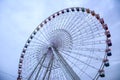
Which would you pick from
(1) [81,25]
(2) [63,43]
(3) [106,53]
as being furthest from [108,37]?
(2) [63,43]

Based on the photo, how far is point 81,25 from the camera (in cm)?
2936

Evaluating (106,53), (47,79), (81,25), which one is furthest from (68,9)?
(47,79)

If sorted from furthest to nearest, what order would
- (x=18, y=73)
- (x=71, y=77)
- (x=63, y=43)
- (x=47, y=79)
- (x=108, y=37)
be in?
(x=18, y=73)
(x=63, y=43)
(x=108, y=37)
(x=47, y=79)
(x=71, y=77)

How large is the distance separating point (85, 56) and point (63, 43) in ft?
14.3

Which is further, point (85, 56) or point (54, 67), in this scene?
point (54, 67)

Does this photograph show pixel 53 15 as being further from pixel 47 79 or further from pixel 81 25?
pixel 47 79

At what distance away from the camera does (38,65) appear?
2988 centimetres

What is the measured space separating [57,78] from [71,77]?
5.92m

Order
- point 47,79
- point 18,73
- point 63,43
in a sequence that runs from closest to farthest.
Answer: point 47,79, point 63,43, point 18,73

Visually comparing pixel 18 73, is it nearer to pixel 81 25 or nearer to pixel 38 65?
pixel 38 65

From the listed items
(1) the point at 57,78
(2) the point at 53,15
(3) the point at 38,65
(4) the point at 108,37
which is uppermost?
(2) the point at 53,15

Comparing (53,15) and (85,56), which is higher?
(53,15)

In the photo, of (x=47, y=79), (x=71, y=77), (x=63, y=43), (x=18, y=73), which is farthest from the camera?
(x=18, y=73)

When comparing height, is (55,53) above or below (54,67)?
above
